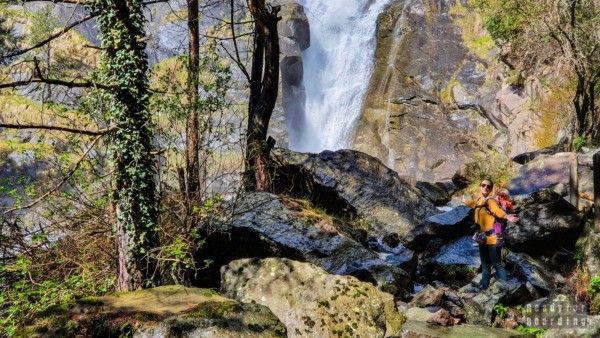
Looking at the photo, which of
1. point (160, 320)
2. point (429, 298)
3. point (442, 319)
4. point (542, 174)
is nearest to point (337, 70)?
point (542, 174)

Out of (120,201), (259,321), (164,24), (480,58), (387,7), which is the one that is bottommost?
(259,321)

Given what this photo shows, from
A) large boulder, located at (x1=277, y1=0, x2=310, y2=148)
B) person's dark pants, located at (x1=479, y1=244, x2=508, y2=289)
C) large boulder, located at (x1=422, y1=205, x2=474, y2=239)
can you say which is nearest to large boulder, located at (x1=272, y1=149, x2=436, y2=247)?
large boulder, located at (x1=422, y1=205, x2=474, y2=239)

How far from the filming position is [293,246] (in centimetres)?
808

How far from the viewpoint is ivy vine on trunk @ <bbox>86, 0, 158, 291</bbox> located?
6.45 metres

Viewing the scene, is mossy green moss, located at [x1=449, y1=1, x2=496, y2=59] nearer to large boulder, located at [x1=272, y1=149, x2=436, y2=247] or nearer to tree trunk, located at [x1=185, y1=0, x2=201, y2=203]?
large boulder, located at [x1=272, y1=149, x2=436, y2=247]

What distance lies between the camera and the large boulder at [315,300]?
5613 mm

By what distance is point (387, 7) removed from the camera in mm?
34656

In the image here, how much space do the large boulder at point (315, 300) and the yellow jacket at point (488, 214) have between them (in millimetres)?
2445

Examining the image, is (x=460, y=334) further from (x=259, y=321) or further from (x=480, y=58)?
(x=480, y=58)

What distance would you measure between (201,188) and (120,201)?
1.78m

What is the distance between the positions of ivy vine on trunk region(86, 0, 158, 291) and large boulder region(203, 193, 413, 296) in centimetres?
147

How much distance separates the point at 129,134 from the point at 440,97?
79.4 ft

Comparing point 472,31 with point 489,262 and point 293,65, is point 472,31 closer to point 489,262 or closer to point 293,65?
point 293,65

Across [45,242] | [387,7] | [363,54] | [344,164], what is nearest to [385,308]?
[45,242]
